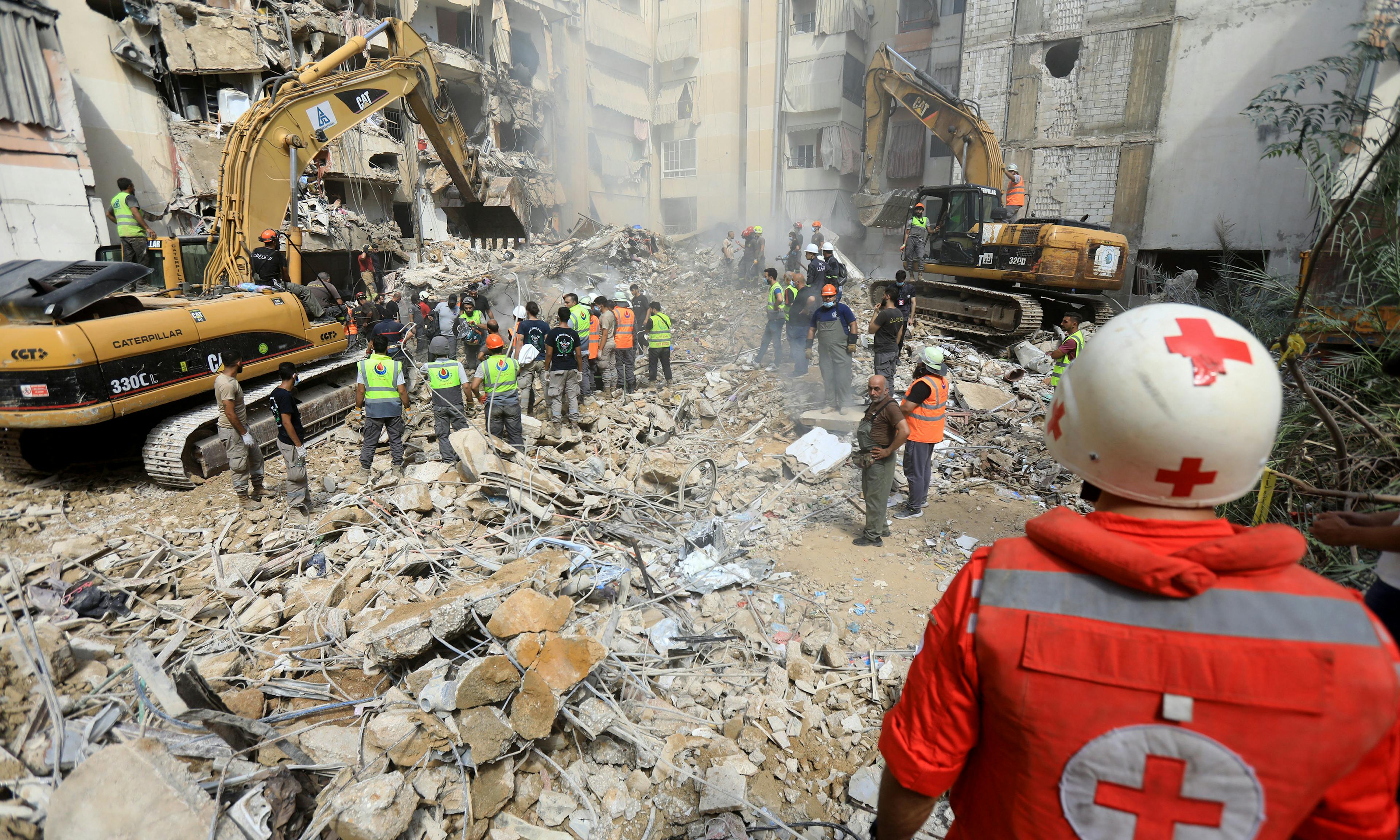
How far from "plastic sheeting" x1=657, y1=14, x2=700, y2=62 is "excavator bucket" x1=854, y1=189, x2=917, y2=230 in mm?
14553

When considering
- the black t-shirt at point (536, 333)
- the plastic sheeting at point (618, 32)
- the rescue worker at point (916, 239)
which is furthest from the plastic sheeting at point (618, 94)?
the black t-shirt at point (536, 333)

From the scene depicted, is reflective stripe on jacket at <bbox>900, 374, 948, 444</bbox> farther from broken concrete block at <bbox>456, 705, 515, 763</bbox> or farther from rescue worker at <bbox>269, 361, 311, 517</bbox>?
rescue worker at <bbox>269, 361, 311, 517</bbox>

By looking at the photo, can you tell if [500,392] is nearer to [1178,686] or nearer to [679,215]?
[1178,686]

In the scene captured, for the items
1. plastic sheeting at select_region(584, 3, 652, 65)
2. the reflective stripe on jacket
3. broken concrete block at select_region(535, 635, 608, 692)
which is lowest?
broken concrete block at select_region(535, 635, 608, 692)

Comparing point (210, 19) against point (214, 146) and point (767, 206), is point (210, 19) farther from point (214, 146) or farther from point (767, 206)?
point (767, 206)

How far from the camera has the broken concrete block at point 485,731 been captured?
2.84 metres

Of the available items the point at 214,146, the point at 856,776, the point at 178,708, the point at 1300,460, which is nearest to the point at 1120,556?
the point at 856,776

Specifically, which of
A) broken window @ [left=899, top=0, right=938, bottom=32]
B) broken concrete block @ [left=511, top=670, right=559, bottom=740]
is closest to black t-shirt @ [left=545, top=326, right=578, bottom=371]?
broken concrete block @ [left=511, top=670, right=559, bottom=740]

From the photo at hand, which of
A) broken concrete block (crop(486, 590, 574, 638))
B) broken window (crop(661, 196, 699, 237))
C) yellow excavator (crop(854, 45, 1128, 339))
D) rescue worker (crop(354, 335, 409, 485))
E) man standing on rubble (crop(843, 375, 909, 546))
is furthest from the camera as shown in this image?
broken window (crop(661, 196, 699, 237))

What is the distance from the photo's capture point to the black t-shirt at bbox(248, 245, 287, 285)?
7.88 m

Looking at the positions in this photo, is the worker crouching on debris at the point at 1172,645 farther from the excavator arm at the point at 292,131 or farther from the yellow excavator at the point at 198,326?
the excavator arm at the point at 292,131

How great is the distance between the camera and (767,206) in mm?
25469

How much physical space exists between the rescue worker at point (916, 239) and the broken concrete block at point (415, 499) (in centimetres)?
1060

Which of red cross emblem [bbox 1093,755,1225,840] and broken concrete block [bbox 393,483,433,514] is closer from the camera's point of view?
red cross emblem [bbox 1093,755,1225,840]
